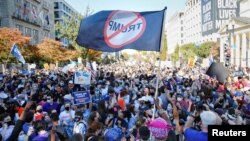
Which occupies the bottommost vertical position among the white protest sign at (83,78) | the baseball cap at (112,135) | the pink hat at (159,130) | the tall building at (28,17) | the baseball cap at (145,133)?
the baseball cap at (112,135)

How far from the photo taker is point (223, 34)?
275ft

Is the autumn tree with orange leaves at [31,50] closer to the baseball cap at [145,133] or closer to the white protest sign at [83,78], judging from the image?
the white protest sign at [83,78]

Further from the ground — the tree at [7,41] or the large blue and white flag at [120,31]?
the tree at [7,41]

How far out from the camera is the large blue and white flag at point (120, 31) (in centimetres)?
826

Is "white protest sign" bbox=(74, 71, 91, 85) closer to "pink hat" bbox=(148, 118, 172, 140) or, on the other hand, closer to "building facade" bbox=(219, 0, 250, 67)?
"pink hat" bbox=(148, 118, 172, 140)

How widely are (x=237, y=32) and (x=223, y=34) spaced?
7553mm

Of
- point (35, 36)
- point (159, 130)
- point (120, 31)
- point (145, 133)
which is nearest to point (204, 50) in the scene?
point (35, 36)

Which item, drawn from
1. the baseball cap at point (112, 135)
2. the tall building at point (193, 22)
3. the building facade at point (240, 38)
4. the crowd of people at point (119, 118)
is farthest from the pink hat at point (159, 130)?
the tall building at point (193, 22)

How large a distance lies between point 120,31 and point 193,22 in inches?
4554

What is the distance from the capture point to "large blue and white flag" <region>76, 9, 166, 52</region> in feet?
27.1

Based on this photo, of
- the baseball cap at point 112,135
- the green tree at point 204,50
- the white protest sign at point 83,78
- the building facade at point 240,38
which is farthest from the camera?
the green tree at point 204,50

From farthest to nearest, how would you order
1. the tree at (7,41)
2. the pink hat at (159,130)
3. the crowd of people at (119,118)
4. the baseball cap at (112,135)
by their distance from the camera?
1. the tree at (7,41)
2. the baseball cap at (112,135)
3. the crowd of people at (119,118)
4. the pink hat at (159,130)

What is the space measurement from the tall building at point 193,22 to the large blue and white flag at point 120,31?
104m

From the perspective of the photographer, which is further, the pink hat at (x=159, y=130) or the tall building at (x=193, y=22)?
the tall building at (x=193, y=22)
